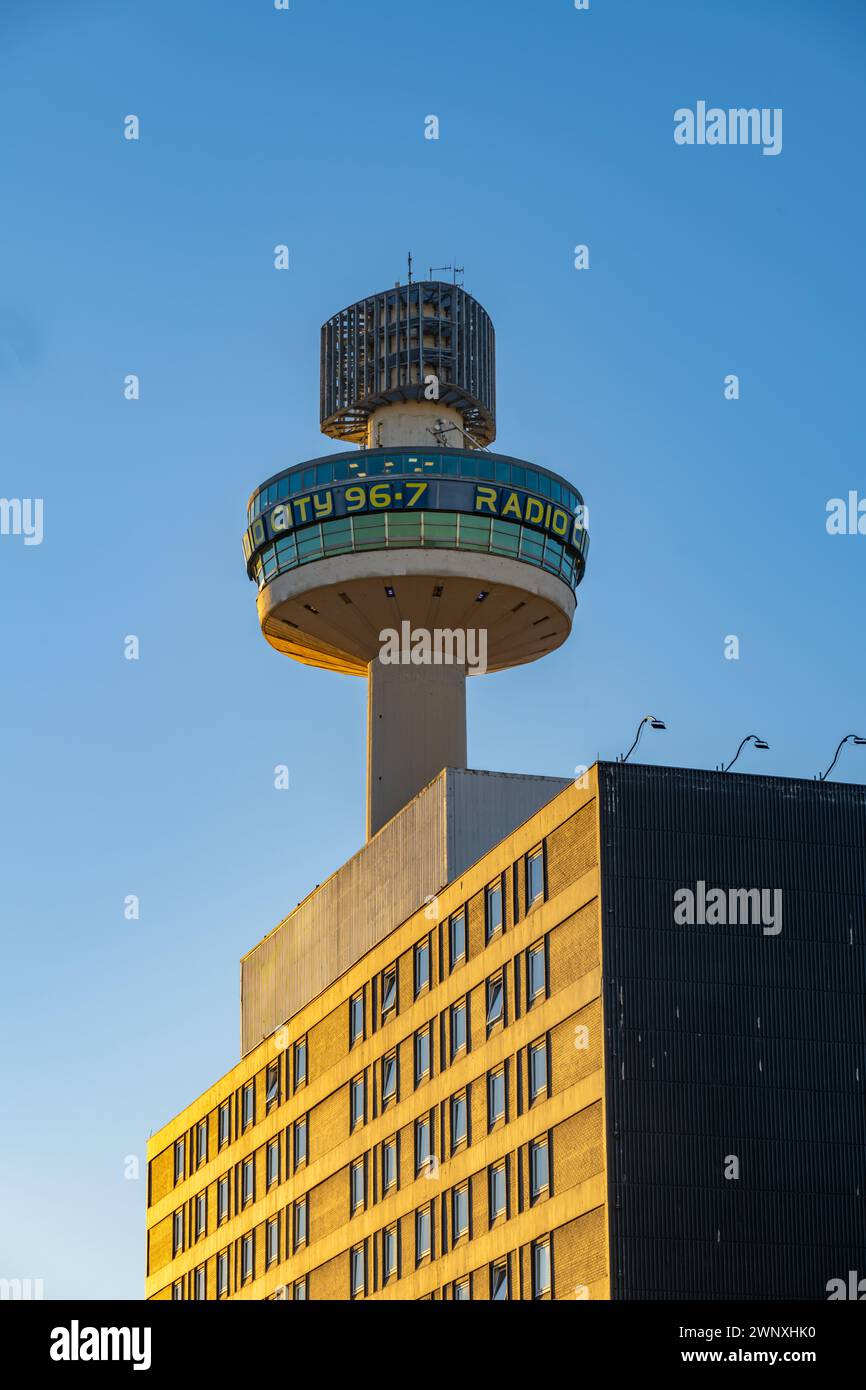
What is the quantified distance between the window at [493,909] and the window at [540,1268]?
450 inches

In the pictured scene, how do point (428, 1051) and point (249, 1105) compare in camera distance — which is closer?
point (428, 1051)

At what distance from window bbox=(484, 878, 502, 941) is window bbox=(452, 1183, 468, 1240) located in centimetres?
834

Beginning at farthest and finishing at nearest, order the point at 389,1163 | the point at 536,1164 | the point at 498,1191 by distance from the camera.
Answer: the point at 389,1163, the point at 498,1191, the point at 536,1164

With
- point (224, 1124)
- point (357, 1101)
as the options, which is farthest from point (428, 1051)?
point (224, 1124)

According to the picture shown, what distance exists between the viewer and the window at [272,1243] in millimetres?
100625

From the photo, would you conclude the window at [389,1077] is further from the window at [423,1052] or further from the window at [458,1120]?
the window at [458,1120]

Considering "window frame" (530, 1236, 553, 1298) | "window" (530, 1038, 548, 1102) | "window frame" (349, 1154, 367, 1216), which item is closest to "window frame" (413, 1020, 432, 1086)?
"window frame" (349, 1154, 367, 1216)

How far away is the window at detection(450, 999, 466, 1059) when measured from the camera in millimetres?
82625

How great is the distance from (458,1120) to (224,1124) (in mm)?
30723

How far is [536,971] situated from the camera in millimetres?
76125

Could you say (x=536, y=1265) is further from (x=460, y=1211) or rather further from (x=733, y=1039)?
(x=733, y=1039)

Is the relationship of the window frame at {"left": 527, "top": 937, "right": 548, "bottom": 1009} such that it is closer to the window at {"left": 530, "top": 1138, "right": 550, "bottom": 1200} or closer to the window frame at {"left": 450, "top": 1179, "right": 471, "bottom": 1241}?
the window at {"left": 530, "top": 1138, "right": 550, "bottom": 1200}

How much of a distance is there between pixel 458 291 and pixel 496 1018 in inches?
2177
